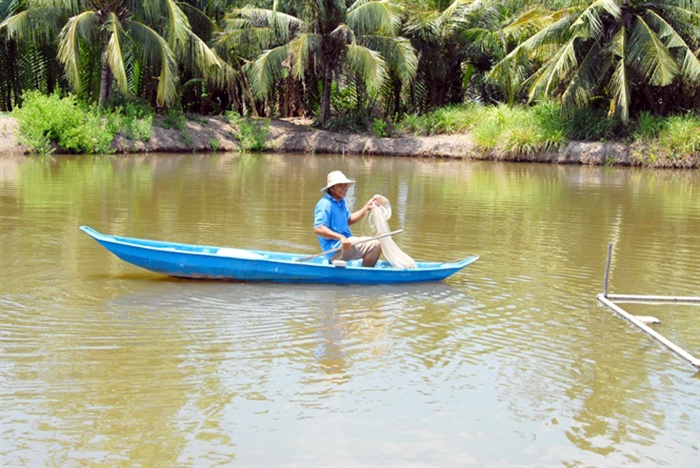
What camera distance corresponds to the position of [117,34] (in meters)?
24.7

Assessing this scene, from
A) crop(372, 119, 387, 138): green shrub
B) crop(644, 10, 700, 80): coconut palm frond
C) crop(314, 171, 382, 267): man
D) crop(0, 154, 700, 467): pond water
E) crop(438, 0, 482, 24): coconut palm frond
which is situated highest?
crop(438, 0, 482, 24): coconut palm frond

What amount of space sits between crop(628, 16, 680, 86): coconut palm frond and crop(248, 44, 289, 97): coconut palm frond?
10353 mm

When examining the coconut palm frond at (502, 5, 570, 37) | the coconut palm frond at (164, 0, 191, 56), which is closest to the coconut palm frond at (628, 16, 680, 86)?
the coconut palm frond at (502, 5, 570, 37)

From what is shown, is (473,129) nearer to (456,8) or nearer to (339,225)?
(456,8)

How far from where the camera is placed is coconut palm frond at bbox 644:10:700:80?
2377cm

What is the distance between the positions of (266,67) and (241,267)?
19806 mm

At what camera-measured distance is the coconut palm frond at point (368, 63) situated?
27.2m

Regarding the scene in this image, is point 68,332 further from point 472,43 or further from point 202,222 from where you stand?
point 472,43

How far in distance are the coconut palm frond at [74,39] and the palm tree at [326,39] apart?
15.8 ft

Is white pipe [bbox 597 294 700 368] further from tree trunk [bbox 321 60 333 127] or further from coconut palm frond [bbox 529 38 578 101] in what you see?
tree trunk [bbox 321 60 333 127]

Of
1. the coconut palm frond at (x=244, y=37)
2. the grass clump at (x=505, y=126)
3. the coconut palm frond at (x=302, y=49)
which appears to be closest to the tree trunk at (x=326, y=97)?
the coconut palm frond at (x=302, y=49)

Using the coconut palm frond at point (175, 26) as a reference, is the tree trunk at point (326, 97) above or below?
below

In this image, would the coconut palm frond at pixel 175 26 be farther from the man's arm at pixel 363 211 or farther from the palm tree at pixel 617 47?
the man's arm at pixel 363 211

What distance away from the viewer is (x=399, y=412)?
18.0 feet
